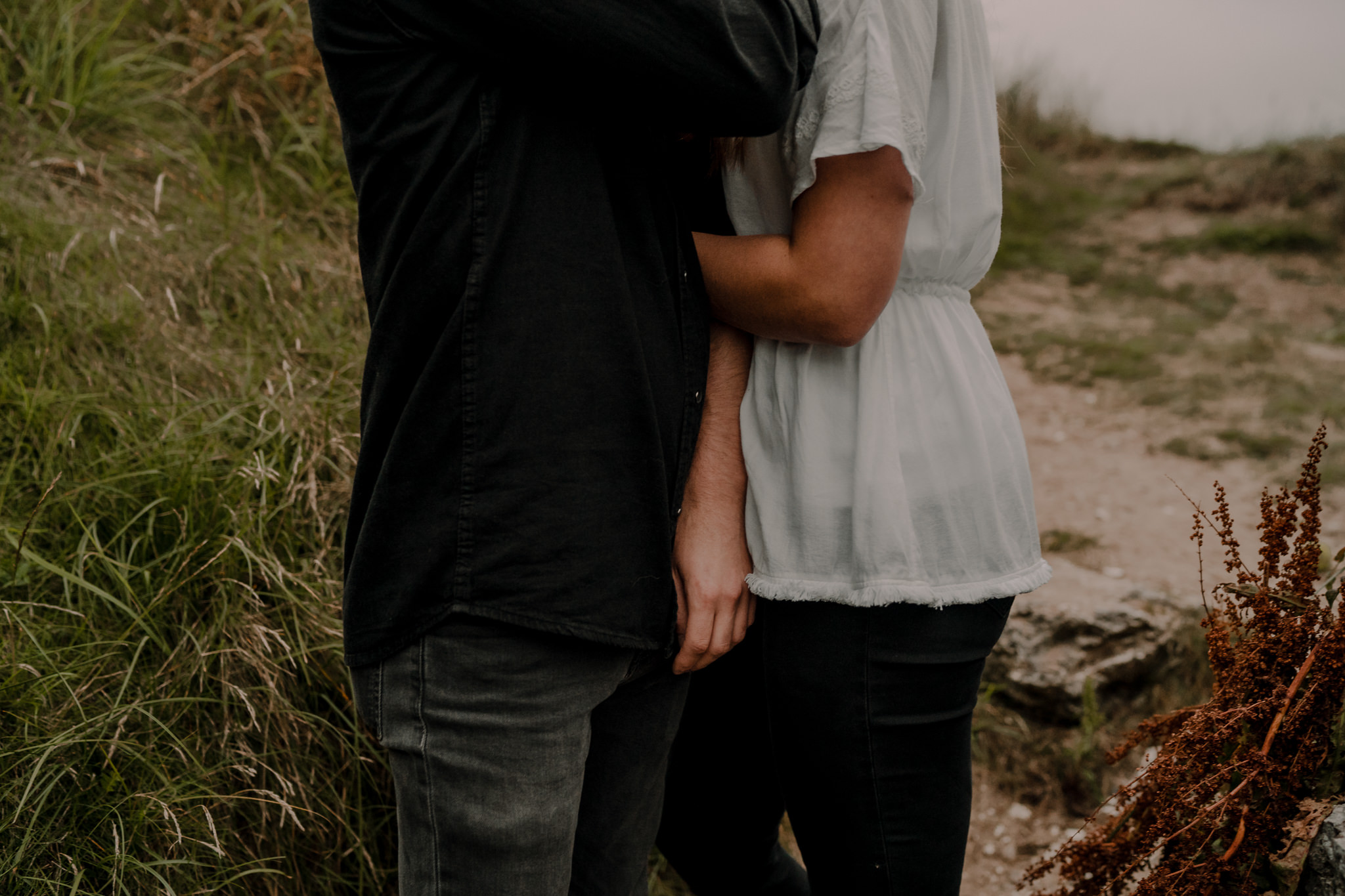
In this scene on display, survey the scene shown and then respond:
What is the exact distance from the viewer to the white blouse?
105cm

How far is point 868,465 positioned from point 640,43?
1.64 feet

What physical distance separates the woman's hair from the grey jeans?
22.4 inches

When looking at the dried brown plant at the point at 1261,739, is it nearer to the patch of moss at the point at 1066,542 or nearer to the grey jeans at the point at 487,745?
the grey jeans at the point at 487,745

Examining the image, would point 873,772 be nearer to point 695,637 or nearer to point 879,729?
point 879,729

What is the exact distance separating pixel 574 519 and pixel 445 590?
14cm

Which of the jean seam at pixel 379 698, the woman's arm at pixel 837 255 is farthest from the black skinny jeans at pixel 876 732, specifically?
the jean seam at pixel 379 698

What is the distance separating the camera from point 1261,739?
1380 mm

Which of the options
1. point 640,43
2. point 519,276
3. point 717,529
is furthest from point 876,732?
point 640,43

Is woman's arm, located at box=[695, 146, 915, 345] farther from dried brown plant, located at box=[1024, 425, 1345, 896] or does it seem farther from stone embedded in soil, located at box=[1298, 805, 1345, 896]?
stone embedded in soil, located at box=[1298, 805, 1345, 896]

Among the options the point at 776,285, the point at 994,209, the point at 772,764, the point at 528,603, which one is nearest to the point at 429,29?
the point at 776,285

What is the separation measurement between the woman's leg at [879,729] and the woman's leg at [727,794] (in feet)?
0.55

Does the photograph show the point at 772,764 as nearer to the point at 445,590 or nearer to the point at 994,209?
the point at 445,590

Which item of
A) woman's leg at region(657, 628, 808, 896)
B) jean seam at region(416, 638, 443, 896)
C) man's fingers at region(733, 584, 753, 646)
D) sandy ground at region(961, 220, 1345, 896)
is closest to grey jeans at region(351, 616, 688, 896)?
jean seam at region(416, 638, 443, 896)

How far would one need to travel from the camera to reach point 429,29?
0.85 m
